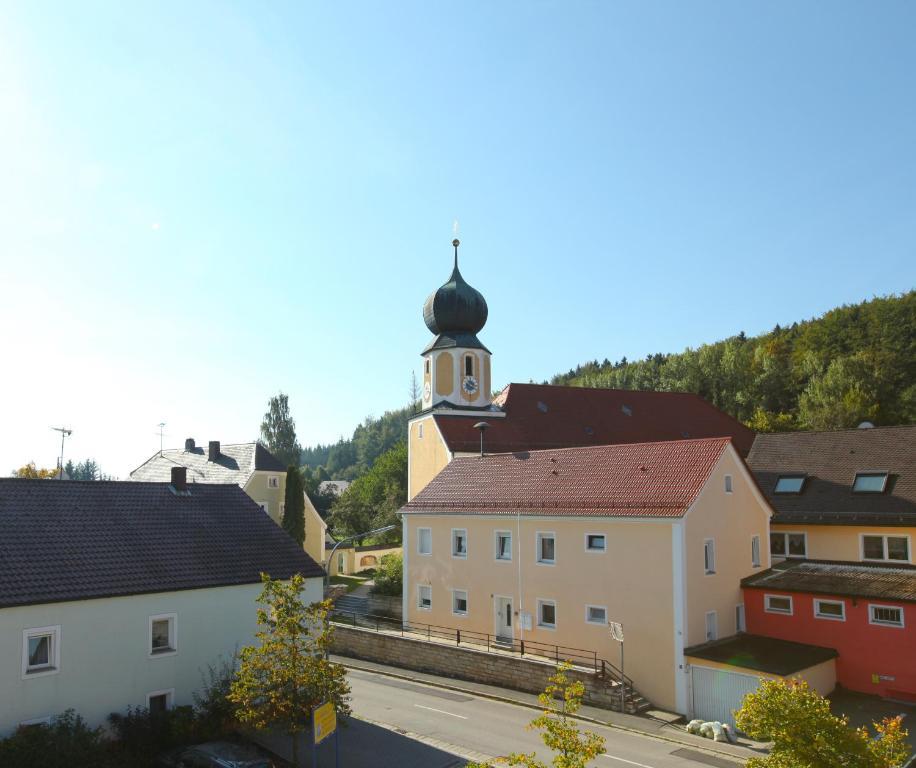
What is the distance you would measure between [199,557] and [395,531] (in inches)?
1774

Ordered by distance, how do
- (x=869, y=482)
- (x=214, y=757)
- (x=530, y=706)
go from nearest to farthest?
1. (x=214, y=757)
2. (x=530, y=706)
3. (x=869, y=482)

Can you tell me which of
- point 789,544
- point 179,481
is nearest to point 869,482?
point 789,544

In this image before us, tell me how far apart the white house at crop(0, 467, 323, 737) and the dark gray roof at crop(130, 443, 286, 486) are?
29.5 m

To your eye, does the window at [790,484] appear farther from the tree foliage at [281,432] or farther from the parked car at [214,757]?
the tree foliage at [281,432]

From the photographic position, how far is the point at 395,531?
214 ft

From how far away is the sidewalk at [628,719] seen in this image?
64.5ft

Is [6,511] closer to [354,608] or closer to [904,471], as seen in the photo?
[354,608]

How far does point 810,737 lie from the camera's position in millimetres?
9586

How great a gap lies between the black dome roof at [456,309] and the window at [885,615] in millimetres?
29820

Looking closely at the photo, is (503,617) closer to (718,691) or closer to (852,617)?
(718,691)

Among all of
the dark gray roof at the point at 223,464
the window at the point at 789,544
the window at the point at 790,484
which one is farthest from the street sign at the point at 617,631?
the dark gray roof at the point at 223,464

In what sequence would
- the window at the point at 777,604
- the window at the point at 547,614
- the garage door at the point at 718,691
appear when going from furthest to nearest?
the window at the point at 547,614 < the window at the point at 777,604 < the garage door at the point at 718,691

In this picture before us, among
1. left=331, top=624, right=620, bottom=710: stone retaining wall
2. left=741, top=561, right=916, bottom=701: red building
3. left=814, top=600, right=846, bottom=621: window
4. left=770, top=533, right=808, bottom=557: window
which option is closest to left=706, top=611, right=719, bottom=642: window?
left=741, top=561, right=916, bottom=701: red building

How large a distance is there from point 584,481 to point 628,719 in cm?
841
